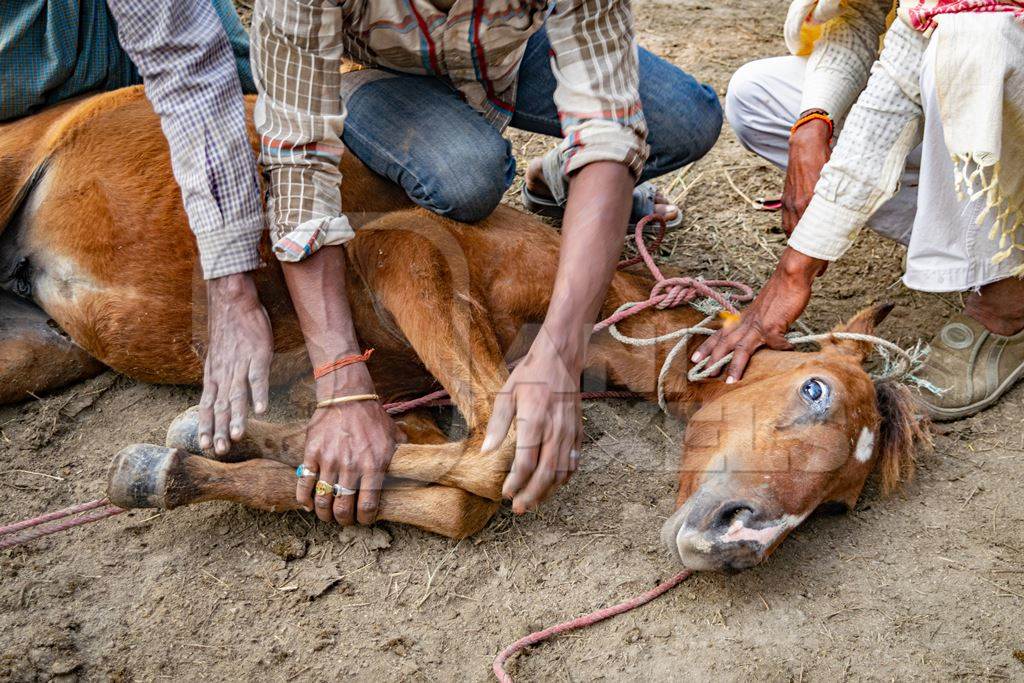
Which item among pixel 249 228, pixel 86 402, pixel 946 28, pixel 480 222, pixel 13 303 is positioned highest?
pixel 946 28

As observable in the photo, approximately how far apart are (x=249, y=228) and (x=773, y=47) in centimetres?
396

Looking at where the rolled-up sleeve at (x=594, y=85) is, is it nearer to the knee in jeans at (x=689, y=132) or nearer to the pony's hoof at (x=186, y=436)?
the knee in jeans at (x=689, y=132)

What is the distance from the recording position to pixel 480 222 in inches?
123

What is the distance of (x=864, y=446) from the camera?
262cm

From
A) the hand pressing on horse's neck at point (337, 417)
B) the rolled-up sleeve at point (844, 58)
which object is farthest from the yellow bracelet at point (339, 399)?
the rolled-up sleeve at point (844, 58)

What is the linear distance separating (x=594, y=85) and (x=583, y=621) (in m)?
1.51

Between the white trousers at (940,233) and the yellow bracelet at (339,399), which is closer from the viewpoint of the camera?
the yellow bracelet at (339,399)

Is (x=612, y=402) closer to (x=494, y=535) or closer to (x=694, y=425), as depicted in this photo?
(x=694, y=425)

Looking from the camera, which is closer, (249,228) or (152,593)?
(152,593)

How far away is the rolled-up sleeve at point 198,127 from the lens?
8.45 ft

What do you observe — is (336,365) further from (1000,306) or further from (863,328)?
(1000,306)

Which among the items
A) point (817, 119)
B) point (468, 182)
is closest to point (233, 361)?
point (468, 182)

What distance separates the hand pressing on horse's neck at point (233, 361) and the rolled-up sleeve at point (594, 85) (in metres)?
1.01

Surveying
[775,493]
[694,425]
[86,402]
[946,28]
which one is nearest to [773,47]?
[946,28]
